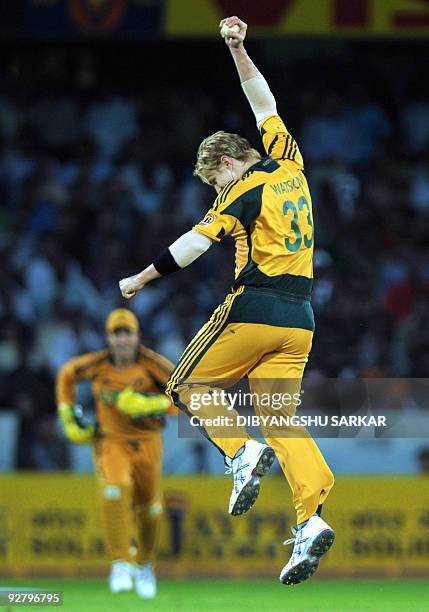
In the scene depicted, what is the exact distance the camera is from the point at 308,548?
7.25m

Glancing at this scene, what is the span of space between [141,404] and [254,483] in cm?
414

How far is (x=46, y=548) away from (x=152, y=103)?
630 centimetres

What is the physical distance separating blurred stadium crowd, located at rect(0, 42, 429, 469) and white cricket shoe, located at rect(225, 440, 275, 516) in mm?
5591

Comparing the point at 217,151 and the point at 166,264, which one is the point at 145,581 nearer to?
the point at 166,264

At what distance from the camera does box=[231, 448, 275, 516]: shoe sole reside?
7.23 m

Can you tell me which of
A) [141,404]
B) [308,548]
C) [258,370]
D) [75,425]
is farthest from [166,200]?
[308,548]

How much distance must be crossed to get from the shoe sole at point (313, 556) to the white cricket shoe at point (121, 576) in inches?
160

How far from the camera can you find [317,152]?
640 inches

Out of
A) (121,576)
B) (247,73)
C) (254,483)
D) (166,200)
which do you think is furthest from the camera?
(166,200)

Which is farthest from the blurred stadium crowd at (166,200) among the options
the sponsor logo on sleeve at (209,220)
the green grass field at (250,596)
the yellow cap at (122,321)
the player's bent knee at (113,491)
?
the sponsor logo on sleeve at (209,220)

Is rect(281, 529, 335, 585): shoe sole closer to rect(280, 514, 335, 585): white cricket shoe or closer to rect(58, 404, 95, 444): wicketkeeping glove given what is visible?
rect(280, 514, 335, 585): white cricket shoe

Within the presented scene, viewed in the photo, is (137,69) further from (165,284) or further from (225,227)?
(225,227)

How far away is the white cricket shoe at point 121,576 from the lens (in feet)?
36.6

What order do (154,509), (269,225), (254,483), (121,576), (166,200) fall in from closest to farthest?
(254,483)
(269,225)
(121,576)
(154,509)
(166,200)
